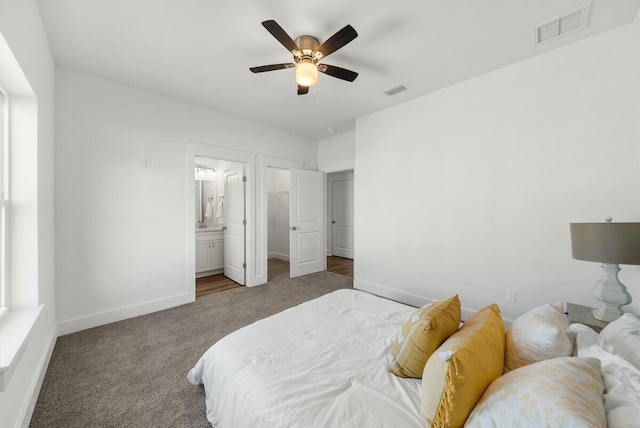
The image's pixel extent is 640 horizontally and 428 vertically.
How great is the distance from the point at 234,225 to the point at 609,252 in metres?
4.37

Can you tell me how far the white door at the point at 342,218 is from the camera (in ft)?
21.4

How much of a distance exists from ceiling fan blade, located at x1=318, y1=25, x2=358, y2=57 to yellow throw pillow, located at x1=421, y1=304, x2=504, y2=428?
6.32ft

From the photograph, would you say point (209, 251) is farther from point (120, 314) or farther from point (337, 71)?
point (337, 71)

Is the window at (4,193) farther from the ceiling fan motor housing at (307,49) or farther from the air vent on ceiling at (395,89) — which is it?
the air vent on ceiling at (395,89)

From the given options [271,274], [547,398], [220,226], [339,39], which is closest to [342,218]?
[271,274]

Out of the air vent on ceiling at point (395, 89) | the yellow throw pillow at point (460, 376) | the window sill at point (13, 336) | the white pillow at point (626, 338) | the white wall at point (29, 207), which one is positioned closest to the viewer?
the yellow throw pillow at point (460, 376)

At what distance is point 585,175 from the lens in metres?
2.13

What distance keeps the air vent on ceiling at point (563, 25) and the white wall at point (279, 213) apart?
4880mm

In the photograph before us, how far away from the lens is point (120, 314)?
2.80 m


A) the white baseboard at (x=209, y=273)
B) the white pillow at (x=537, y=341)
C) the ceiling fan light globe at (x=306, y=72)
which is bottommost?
the white baseboard at (x=209, y=273)

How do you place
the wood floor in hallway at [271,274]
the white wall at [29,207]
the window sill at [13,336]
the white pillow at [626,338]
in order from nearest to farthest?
1. the white pillow at [626,338]
2. the window sill at [13,336]
3. the white wall at [29,207]
4. the wood floor in hallway at [271,274]

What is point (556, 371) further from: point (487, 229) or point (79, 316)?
point (79, 316)

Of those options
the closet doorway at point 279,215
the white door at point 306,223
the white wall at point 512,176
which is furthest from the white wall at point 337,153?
the closet doorway at point 279,215

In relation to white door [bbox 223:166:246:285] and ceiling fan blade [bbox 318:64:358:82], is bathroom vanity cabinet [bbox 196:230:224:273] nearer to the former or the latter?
white door [bbox 223:166:246:285]
